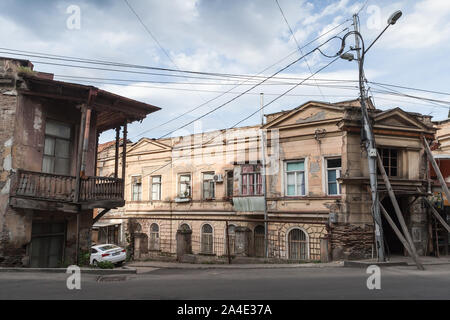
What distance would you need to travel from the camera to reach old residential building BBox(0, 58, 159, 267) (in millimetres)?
10453

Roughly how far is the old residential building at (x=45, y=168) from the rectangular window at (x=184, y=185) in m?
11.4

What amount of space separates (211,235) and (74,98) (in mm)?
13321

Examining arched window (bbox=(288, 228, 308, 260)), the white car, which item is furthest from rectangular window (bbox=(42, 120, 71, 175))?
arched window (bbox=(288, 228, 308, 260))

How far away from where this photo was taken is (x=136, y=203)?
26.1m

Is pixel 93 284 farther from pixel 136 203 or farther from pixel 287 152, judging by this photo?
pixel 136 203

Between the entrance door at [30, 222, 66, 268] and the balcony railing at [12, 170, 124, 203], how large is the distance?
48.9 inches

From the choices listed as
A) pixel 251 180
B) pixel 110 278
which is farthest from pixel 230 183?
pixel 110 278

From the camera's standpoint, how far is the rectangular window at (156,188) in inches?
990

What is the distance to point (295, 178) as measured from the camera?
1731 centimetres

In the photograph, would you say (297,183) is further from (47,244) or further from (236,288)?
(47,244)

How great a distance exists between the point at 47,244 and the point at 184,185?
12.7 meters

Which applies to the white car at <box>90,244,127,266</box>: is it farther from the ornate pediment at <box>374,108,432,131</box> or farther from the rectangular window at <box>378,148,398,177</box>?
the ornate pediment at <box>374,108,432,131</box>

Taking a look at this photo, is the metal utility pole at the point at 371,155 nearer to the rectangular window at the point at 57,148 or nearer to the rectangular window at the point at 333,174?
the rectangular window at the point at 333,174
